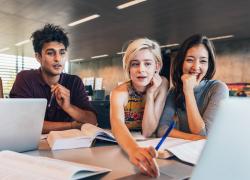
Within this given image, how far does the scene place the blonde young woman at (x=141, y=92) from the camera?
4.49 ft

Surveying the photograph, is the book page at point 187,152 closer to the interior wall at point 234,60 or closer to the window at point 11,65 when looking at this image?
the interior wall at point 234,60

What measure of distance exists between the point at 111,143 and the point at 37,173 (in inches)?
21.9

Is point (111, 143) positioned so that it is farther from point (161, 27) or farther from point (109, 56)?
point (109, 56)

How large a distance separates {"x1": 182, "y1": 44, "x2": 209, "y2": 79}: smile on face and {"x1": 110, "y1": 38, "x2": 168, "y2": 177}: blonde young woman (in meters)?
0.17

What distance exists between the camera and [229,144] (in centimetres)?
34

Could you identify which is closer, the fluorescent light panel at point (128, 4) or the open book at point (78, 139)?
the open book at point (78, 139)

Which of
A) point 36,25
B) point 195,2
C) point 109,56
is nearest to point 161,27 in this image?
point 195,2

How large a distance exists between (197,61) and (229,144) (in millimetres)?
1260

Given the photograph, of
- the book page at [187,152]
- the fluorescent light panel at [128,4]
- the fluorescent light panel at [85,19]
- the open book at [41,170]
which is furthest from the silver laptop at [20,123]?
the fluorescent light panel at [85,19]

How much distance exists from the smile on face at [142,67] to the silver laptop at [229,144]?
3.36ft

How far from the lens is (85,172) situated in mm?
636

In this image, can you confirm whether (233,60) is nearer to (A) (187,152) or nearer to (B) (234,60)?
(B) (234,60)

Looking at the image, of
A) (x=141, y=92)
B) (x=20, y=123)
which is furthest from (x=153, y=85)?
(x=20, y=123)

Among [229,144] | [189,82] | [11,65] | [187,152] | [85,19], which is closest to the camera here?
[229,144]
